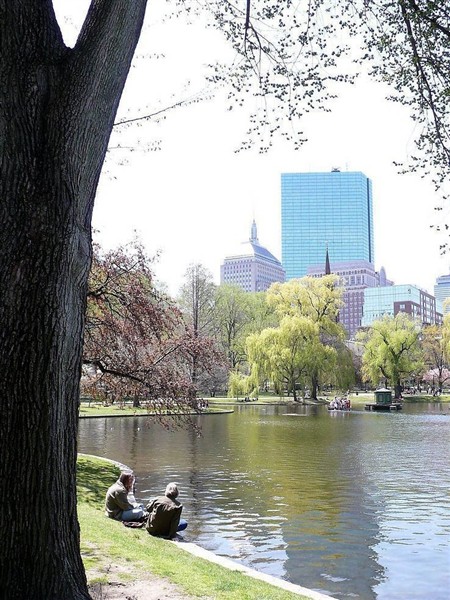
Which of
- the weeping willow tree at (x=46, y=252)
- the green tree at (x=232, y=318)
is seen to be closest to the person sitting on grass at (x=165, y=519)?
the weeping willow tree at (x=46, y=252)

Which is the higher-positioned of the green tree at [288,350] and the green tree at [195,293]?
the green tree at [195,293]

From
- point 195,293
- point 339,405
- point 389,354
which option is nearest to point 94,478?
point 339,405

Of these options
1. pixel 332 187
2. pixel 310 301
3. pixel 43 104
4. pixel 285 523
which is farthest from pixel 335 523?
pixel 332 187

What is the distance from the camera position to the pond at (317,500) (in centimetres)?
783

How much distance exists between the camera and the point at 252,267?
152625mm

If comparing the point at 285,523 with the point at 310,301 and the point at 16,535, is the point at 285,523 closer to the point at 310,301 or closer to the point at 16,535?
the point at 16,535

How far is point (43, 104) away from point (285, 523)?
8298mm

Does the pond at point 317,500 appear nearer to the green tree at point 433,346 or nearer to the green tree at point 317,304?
Result: the green tree at point 317,304

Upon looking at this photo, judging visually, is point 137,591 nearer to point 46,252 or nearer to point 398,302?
point 46,252

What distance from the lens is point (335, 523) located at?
33.3 ft

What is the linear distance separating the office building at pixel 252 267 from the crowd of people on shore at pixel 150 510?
13575 cm

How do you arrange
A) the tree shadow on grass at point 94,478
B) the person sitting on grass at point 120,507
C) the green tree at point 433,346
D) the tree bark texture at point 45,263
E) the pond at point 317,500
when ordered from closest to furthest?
the tree bark texture at point 45,263
the pond at point 317,500
the person sitting on grass at point 120,507
the tree shadow on grass at point 94,478
the green tree at point 433,346

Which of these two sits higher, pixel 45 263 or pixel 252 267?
pixel 252 267

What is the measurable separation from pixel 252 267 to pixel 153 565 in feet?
482
